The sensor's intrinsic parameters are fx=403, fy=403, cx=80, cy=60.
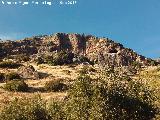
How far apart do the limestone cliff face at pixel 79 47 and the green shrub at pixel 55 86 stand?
4954 cm

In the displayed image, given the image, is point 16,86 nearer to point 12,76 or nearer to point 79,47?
point 12,76

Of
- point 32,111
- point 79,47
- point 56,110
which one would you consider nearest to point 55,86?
point 56,110

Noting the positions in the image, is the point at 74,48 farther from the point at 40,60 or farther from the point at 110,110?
the point at 110,110

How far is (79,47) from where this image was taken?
14800 cm

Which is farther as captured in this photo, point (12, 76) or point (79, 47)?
point (79, 47)

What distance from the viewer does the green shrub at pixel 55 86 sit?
59.7m

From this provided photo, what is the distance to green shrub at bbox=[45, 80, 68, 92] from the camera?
196ft

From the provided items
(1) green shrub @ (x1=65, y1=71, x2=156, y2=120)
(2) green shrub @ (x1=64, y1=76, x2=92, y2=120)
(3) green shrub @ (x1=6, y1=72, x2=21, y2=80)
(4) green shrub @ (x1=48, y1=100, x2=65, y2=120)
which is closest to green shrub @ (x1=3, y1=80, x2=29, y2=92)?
(3) green shrub @ (x1=6, y1=72, x2=21, y2=80)

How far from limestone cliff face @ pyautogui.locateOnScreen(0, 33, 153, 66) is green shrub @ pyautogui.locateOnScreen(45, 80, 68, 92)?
49.5 metres

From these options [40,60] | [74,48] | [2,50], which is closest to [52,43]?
[74,48]

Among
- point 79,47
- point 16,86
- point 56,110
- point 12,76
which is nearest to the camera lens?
point 56,110

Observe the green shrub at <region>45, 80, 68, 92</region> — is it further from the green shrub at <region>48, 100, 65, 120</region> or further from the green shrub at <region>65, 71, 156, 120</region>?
the green shrub at <region>65, 71, 156, 120</region>

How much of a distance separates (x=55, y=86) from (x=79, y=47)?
8830cm

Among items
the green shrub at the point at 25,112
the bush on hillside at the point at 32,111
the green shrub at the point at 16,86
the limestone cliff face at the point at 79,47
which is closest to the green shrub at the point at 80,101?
the bush on hillside at the point at 32,111
